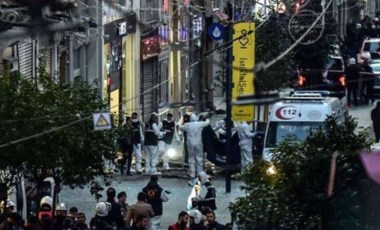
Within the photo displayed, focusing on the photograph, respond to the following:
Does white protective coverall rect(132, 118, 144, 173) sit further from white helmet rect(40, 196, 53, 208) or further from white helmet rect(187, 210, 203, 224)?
white helmet rect(187, 210, 203, 224)

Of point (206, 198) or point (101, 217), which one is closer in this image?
point (101, 217)

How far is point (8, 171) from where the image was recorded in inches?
838

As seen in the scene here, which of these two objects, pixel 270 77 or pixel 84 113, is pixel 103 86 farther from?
pixel 270 77

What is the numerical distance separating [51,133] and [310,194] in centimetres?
603

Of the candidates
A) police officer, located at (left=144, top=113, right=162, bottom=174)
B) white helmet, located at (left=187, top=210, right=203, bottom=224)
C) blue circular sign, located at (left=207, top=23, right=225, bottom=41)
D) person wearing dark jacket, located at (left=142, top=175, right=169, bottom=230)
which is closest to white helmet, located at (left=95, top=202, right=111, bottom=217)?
white helmet, located at (left=187, top=210, right=203, bottom=224)

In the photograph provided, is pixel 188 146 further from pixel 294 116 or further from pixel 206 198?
pixel 206 198

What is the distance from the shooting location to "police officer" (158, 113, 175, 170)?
1228 inches

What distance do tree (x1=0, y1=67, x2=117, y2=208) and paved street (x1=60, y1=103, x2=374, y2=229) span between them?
9.18 feet

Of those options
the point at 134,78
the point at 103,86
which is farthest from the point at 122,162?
the point at 134,78

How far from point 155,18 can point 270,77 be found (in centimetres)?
2614

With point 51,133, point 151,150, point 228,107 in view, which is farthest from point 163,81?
point 51,133

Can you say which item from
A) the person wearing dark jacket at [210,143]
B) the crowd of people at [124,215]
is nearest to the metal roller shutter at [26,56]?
the person wearing dark jacket at [210,143]

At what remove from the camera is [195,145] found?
29875 millimetres

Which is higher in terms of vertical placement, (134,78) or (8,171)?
(134,78)
